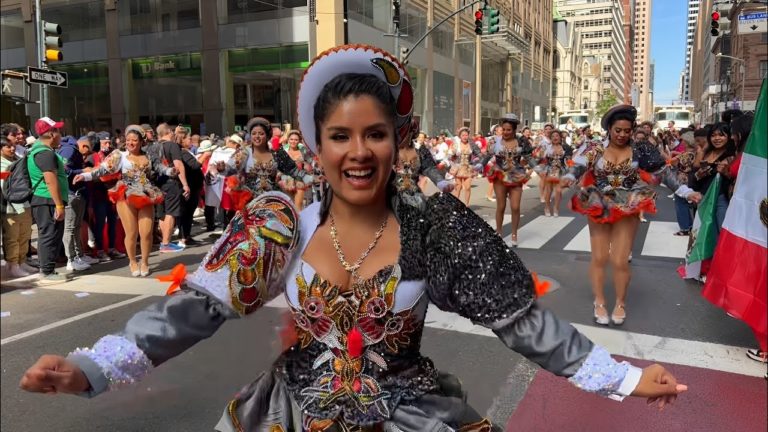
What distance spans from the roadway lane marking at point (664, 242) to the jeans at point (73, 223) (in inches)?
304

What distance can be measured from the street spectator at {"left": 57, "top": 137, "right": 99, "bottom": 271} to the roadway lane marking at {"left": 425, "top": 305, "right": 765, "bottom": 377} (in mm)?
5081

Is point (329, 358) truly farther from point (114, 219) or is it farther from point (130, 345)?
point (114, 219)

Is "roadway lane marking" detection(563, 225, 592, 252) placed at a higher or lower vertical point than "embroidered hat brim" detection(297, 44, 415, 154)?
lower

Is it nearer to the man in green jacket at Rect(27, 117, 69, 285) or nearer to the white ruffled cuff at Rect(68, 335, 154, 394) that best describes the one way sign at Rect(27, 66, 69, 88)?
the man in green jacket at Rect(27, 117, 69, 285)

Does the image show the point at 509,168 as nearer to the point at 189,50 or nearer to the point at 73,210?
the point at 189,50

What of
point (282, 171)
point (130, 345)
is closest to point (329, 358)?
point (130, 345)

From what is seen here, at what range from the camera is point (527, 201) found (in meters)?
15.0

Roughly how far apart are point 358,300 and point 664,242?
9072mm

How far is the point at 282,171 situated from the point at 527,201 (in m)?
7.70

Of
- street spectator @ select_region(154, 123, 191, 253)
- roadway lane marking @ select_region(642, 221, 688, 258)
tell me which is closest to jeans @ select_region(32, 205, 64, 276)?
street spectator @ select_region(154, 123, 191, 253)

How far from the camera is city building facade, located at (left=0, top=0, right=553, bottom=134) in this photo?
12.3 ft

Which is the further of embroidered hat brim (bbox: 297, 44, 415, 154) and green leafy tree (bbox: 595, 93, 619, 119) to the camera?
green leafy tree (bbox: 595, 93, 619, 119)

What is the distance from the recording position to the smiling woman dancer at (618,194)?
212 inches

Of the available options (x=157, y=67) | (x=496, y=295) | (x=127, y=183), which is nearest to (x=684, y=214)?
(x=157, y=67)
